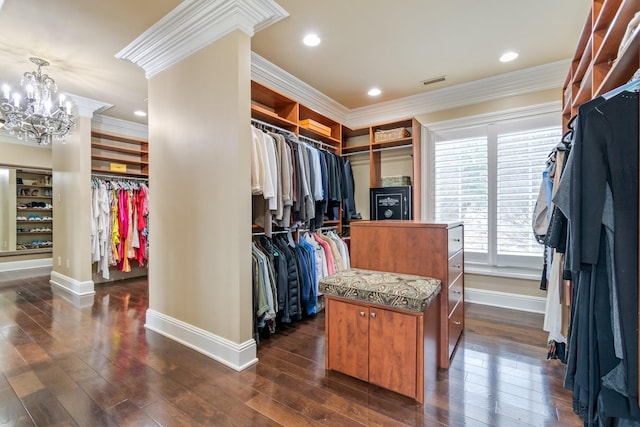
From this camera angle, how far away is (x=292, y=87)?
11.1ft

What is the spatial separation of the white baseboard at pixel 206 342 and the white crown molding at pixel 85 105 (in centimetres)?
319

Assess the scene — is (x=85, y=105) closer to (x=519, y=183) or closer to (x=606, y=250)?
(x=606, y=250)

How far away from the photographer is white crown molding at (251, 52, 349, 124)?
2.94 m

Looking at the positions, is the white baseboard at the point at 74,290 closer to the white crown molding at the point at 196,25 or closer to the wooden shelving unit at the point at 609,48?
the white crown molding at the point at 196,25

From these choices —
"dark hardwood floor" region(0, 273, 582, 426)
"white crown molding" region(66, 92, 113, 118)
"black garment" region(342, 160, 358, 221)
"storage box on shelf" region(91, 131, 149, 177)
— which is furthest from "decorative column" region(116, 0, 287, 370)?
"storage box on shelf" region(91, 131, 149, 177)

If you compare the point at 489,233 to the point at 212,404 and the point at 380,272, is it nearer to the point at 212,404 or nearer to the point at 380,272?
the point at 380,272

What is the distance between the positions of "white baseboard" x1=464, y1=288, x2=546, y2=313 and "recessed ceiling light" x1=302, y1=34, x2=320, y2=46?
3.34 meters

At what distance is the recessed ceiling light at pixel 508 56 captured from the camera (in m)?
2.84

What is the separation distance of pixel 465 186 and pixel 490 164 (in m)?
0.37

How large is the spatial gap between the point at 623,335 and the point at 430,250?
112 centimetres

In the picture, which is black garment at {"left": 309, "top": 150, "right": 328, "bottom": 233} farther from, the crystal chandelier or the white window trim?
the crystal chandelier

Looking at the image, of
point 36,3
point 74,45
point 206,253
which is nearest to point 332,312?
point 206,253

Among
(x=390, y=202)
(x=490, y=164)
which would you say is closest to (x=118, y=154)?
(x=390, y=202)

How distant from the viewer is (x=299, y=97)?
3.54 metres
